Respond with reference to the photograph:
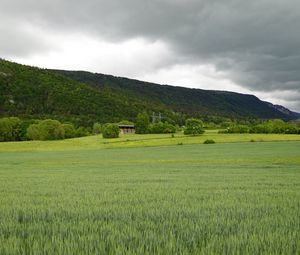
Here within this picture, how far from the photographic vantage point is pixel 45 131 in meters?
102

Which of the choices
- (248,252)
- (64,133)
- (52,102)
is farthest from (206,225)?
(52,102)

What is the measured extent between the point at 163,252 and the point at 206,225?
179cm

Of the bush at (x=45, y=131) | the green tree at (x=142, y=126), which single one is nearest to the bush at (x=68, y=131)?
the bush at (x=45, y=131)

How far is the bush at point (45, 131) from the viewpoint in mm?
101562

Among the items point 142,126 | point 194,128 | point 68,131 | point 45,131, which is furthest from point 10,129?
point 194,128

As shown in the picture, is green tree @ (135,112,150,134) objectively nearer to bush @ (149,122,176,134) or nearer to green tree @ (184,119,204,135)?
bush @ (149,122,176,134)

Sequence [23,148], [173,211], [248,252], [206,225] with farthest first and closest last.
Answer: [23,148] < [173,211] < [206,225] < [248,252]

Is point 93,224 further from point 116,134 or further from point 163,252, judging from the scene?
point 116,134

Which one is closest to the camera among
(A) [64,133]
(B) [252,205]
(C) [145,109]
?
(B) [252,205]

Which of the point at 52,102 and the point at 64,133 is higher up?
the point at 52,102

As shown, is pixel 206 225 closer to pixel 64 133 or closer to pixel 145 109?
pixel 64 133

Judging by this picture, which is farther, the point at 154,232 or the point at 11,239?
the point at 154,232

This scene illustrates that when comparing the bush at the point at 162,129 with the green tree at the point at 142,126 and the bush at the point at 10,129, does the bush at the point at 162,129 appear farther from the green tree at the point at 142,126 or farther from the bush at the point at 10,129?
the bush at the point at 10,129

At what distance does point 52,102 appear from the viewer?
162 meters
